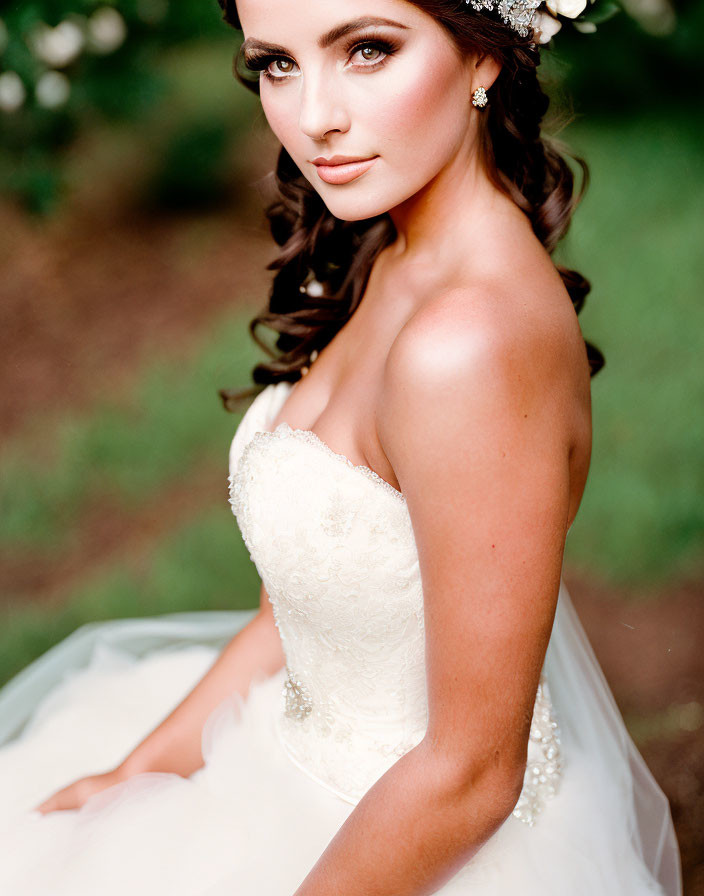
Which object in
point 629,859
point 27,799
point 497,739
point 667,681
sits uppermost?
point 497,739

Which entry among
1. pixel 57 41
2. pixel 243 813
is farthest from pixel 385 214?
pixel 57 41

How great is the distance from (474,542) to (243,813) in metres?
0.76

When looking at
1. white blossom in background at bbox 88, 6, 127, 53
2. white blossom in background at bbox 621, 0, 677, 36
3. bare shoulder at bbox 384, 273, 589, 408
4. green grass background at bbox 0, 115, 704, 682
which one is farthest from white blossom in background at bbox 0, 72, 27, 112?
bare shoulder at bbox 384, 273, 589, 408

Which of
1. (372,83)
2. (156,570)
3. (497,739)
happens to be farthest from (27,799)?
(156,570)

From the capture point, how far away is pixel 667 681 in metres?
3.28

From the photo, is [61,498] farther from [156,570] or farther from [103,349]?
[103,349]

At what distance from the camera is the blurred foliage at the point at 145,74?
4406mm

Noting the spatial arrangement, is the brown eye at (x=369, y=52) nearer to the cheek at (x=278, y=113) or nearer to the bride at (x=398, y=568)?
the bride at (x=398, y=568)

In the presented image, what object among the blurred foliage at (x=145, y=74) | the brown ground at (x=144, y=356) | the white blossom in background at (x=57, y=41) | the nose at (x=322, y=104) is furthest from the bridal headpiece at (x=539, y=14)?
the white blossom in background at (x=57, y=41)

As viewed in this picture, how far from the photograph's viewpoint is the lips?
1.39 m

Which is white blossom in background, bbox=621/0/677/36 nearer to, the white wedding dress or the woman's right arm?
the white wedding dress

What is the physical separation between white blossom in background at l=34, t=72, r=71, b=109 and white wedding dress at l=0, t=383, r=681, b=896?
10.7 feet

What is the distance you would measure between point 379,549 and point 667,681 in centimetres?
218

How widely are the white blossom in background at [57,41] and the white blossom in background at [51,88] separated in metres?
0.10
